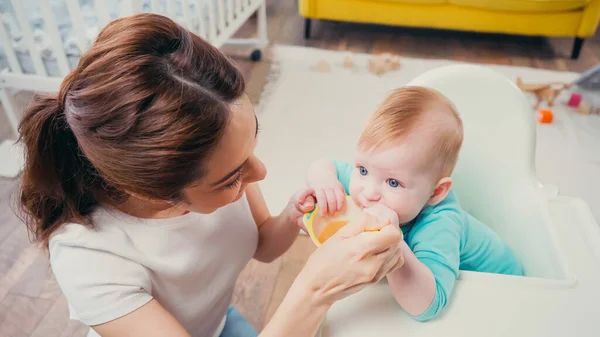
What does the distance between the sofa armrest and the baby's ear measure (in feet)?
7.83

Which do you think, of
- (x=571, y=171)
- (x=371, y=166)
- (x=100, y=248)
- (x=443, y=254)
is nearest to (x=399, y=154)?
(x=371, y=166)

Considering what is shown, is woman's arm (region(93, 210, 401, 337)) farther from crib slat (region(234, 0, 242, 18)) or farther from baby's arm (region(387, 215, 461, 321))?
crib slat (region(234, 0, 242, 18))

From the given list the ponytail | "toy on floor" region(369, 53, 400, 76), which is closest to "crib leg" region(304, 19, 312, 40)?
"toy on floor" region(369, 53, 400, 76)

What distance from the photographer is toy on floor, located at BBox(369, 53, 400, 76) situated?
2607 millimetres

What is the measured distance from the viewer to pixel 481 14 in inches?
107

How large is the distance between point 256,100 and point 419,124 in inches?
65.4

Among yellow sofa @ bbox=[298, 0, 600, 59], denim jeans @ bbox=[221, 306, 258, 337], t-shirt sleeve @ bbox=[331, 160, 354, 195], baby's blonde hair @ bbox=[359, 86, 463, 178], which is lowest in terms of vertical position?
denim jeans @ bbox=[221, 306, 258, 337]

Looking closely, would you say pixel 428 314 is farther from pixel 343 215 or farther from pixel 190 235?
pixel 190 235

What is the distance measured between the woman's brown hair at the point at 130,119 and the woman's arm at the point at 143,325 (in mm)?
150

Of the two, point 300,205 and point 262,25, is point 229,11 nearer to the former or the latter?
point 262,25

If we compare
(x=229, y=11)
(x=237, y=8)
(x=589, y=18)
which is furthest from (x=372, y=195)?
(x=589, y=18)

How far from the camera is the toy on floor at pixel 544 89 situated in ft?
7.70

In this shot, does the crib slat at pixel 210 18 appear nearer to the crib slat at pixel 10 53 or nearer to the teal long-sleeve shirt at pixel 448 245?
the crib slat at pixel 10 53

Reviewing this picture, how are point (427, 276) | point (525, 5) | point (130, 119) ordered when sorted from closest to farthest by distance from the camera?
point (130, 119) → point (427, 276) → point (525, 5)
